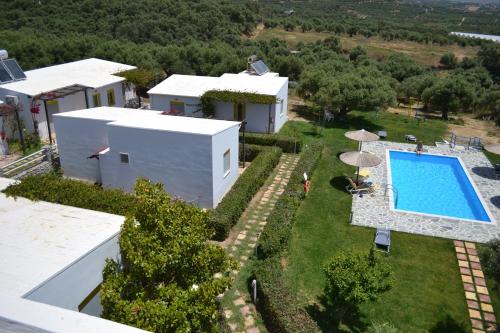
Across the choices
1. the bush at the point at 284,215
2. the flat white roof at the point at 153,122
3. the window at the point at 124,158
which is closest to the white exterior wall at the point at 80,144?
the flat white roof at the point at 153,122

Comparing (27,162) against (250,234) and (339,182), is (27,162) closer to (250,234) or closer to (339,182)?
(250,234)

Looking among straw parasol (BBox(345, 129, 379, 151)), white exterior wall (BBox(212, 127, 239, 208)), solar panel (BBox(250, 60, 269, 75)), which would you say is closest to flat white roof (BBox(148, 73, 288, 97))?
solar panel (BBox(250, 60, 269, 75))

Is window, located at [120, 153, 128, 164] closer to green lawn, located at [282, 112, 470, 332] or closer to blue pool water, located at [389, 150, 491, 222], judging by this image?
green lawn, located at [282, 112, 470, 332]

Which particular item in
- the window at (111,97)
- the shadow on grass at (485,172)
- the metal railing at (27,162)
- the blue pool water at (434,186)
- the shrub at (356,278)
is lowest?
the blue pool water at (434,186)

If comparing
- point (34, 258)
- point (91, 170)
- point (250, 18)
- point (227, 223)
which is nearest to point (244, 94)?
point (91, 170)

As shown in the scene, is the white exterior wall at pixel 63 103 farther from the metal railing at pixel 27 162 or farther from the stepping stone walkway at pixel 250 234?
the stepping stone walkway at pixel 250 234

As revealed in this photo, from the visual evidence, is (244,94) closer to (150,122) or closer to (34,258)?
(150,122)
